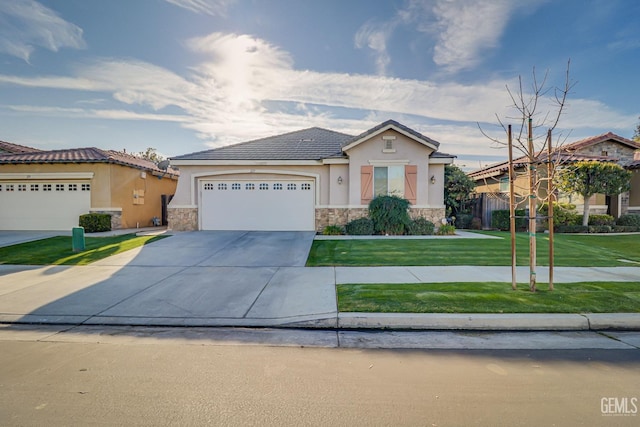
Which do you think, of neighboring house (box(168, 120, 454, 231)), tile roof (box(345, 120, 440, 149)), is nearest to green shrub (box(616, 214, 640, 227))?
neighboring house (box(168, 120, 454, 231))

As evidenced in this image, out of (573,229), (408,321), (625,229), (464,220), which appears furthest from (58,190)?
(625,229)

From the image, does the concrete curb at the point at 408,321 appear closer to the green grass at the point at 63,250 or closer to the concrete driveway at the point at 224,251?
the concrete driveway at the point at 224,251

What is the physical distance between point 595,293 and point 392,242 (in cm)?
657

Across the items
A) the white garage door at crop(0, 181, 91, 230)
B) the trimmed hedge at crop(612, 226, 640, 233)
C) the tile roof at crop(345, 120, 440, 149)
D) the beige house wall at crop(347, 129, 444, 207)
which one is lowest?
the trimmed hedge at crop(612, 226, 640, 233)

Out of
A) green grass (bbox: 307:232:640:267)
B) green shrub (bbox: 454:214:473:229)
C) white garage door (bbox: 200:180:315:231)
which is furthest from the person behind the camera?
green shrub (bbox: 454:214:473:229)

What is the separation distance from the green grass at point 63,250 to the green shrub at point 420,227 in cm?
1129

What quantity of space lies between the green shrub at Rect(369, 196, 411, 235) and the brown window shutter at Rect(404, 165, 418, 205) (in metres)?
0.55

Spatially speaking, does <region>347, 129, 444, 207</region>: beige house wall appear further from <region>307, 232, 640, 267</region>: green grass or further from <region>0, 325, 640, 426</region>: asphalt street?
<region>0, 325, 640, 426</region>: asphalt street

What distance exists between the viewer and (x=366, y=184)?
1470 centimetres

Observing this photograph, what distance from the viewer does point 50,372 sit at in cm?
333

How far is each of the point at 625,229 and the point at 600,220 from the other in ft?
4.60

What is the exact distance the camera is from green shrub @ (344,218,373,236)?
14117 mm

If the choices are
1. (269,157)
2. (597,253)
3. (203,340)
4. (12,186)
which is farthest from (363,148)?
(12,186)

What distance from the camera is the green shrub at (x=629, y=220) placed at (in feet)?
52.6
